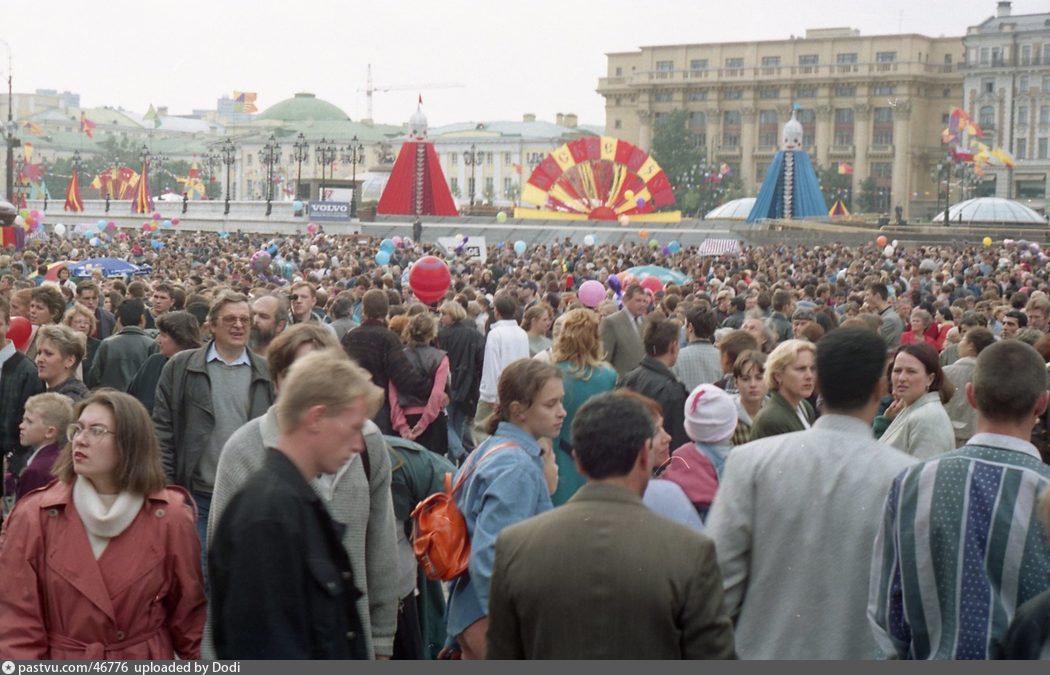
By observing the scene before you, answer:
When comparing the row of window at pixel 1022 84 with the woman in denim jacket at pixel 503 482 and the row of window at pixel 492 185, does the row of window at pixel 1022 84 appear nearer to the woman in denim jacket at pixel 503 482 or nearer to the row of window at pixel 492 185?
the row of window at pixel 492 185

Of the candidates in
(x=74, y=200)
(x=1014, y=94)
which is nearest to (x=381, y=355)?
(x=74, y=200)

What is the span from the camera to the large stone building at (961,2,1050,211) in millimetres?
82000

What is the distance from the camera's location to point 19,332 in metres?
7.76

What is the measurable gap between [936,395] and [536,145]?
4127 inches

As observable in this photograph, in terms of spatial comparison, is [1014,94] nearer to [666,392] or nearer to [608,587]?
[666,392]

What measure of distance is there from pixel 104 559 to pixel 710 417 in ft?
6.84

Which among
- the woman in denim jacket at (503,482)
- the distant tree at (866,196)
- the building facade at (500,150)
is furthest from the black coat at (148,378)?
the building facade at (500,150)

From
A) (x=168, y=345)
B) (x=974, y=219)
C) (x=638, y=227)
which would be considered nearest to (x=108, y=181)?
(x=638, y=227)

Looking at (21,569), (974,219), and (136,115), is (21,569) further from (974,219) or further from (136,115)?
(136,115)

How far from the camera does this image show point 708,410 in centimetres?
485

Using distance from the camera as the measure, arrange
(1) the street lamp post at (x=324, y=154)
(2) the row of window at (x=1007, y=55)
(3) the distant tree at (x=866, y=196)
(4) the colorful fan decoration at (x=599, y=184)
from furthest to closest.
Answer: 1. (3) the distant tree at (x=866, y=196)
2. (2) the row of window at (x=1007, y=55)
3. (1) the street lamp post at (x=324, y=154)
4. (4) the colorful fan decoration at (x=599, y=184)

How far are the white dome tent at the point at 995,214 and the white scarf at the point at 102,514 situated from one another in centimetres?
4902

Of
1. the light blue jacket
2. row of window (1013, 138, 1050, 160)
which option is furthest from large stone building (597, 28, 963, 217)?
the light blue jacket

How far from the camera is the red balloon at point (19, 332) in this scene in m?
7.70
